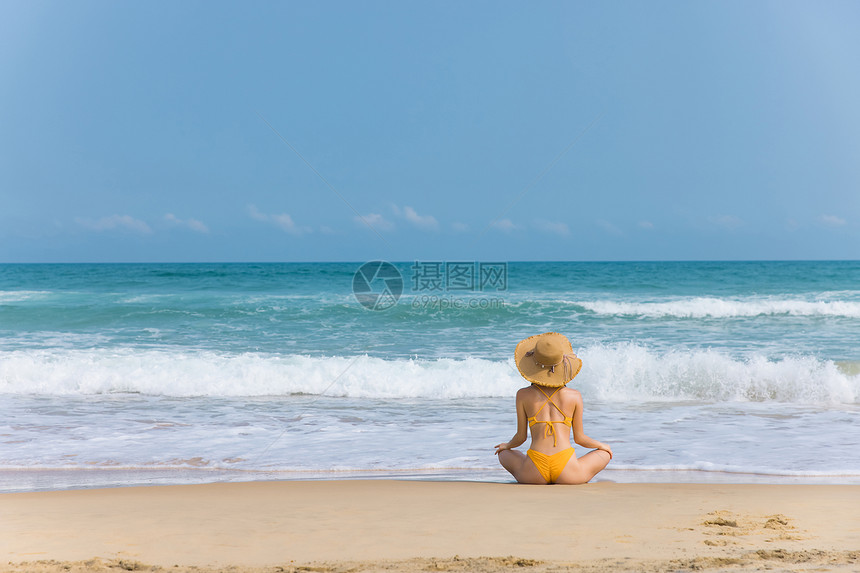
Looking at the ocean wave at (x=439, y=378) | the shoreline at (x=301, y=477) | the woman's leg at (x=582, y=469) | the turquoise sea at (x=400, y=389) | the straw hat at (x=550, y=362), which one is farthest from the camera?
the ocean wave at (x=439, y=378)

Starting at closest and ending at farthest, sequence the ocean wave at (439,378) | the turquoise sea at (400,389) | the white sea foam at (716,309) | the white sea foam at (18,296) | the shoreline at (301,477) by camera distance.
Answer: the shoreline at (301,477), the turquoise sea at (400,389), the ocean wave at (439,378), the white sea foam at (716,309), the white sea foam at (18,296)

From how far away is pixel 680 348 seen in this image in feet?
40.4

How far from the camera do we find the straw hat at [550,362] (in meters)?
4.35

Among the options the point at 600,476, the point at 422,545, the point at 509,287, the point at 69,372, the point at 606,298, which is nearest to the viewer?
the point at 422,545

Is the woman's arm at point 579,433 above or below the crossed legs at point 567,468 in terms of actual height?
above

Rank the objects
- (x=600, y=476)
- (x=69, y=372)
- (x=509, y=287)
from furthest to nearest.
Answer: (x=509, y=287) < (x=69, y=372) < (x=600, y=476)

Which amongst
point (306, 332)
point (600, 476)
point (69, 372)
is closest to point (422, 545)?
point (600, 476)

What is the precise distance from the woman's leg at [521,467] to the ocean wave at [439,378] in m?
4.38

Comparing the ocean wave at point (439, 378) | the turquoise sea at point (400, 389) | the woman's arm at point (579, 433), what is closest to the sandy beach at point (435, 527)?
the woman's arm at point (579, 433)

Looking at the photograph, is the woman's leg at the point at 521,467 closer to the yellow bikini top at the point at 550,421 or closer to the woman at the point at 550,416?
the woman at the point at 550,416

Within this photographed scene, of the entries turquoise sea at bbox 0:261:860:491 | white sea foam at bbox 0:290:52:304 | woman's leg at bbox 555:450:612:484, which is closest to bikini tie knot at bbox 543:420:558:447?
woman's leg at bbox 555:450:612:484

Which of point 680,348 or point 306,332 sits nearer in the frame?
point 680,348

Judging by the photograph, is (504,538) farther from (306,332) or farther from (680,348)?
(306,332)

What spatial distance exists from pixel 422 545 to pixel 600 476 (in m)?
2.08
